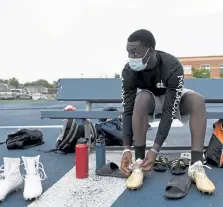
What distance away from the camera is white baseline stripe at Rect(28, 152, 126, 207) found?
6.14ft

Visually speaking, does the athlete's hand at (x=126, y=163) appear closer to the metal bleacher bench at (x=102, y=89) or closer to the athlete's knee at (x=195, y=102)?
the athlete's knee at (x=195, y=102)

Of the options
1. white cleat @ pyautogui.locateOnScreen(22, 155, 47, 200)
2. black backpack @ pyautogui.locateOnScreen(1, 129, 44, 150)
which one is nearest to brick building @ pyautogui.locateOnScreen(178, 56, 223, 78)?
black backpack @ pyautogui.locateOnScreen(1, 129, 44, 150)

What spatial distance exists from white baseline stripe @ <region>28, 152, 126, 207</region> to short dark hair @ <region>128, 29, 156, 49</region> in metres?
1.03

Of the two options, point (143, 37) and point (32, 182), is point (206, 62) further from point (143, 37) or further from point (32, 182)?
point (32, 182)

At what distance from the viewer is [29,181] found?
1.99 metres

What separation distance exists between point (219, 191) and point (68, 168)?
1.28 meters

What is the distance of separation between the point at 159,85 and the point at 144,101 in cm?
19

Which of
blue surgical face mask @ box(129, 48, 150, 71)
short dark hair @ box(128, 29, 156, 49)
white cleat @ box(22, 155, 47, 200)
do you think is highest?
short dark hair @ box(128, 29, 156, 49)

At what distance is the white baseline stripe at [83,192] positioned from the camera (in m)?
1.87

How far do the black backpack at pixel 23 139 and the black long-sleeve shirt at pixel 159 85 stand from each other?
1743 millimetres

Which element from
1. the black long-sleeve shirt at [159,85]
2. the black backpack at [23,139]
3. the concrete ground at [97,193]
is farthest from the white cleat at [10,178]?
the black backpack at [23,139]

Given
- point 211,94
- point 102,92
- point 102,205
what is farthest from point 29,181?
point 211,94

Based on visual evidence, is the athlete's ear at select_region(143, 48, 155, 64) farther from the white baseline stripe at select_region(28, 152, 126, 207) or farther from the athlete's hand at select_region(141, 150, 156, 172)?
the white baseline stripe at select_region(28, 152, 126, 207)

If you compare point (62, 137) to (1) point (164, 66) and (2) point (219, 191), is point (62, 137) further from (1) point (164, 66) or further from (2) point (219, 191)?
(2) point (219, 191)
